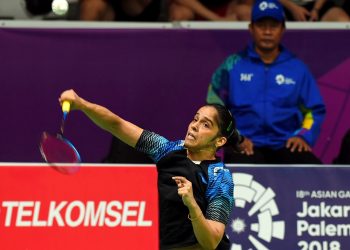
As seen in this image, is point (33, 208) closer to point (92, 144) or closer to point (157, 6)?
point (92, 144)

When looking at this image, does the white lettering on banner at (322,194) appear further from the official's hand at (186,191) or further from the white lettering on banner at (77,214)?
the official's hand at (186,191)

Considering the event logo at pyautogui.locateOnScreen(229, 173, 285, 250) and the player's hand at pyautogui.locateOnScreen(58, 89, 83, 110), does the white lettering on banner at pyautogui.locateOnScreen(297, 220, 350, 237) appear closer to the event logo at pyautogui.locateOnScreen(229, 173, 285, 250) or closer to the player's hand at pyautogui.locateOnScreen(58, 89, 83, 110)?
the event logo at pyautogui.locateOnScreen(229, 173, 285, 250)

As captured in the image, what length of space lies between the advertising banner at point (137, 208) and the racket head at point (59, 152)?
4.23 ft

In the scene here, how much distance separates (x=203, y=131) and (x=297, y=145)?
2.49 metres

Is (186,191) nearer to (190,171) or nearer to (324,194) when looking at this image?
(190,171)

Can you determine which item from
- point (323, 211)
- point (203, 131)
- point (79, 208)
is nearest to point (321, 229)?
point (323, 211)

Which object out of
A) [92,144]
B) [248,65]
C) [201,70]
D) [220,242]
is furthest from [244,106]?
[220,242]

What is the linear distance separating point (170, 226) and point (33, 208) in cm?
175

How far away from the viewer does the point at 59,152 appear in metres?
5.72

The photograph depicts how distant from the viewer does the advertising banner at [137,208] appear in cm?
690

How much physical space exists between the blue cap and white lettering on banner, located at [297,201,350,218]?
1645 mm

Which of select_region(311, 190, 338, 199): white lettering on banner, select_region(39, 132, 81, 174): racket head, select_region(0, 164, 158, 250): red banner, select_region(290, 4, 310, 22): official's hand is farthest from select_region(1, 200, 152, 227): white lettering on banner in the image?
select_region(290, 4, 310, 22): official's hand

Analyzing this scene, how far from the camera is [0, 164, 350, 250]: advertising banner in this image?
22.6ft

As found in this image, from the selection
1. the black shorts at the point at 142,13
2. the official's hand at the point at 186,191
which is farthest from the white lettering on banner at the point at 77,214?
the black shorts at the point at 142,13
